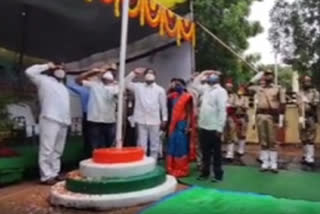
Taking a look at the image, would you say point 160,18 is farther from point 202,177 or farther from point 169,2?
point 202,177

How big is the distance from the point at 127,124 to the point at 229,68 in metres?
7.35

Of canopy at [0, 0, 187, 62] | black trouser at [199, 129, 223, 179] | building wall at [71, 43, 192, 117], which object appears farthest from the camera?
building wall at [71, 43, 192, 117]

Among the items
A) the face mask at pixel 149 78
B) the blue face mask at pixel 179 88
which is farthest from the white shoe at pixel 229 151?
the face mask at pixel 149 78

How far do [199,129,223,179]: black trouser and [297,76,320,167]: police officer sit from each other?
2.22 meters

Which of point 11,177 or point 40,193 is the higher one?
point 11,177

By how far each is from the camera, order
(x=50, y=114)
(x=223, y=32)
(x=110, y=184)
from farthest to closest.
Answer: (x=223, y=32)
(x=50, y=114)
(x=110, y=184)

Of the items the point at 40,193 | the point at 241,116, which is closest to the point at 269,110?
the point at 241,116

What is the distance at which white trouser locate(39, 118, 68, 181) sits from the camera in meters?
7.01

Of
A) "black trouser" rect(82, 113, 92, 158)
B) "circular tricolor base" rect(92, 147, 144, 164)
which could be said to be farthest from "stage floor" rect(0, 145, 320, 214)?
"black trouser" rect(82, 113, 92, 158)

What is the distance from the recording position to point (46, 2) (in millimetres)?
8828

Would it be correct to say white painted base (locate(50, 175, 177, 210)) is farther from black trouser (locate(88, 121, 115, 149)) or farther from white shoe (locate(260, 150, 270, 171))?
white shoe (locate(260, 150, 270, 171))

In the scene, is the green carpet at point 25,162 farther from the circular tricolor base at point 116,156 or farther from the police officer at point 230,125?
the police officer at point 230,125

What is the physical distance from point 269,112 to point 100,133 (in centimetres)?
261

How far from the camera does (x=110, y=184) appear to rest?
5812 mm
